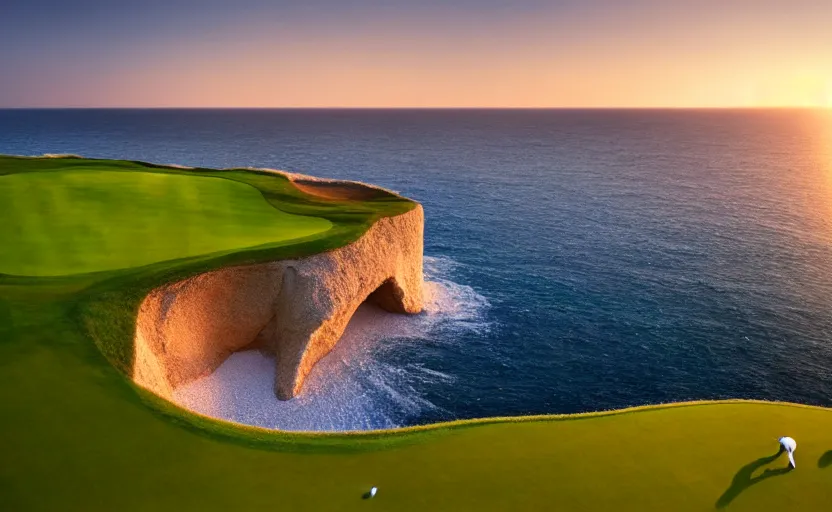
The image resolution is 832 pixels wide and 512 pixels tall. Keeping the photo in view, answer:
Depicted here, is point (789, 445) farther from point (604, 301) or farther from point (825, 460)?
point (604, 301)

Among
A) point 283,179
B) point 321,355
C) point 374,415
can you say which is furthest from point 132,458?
point 283,179

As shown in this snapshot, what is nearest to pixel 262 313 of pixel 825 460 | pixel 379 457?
pixel 379 457

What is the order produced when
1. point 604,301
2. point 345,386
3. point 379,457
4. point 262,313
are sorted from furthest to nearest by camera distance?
point 604,301, point 262,313, point 345,386, point 379,457

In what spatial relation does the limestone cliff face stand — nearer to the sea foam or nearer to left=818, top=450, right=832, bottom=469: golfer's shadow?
the sea foam

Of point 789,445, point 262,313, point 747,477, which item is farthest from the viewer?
point 262,313

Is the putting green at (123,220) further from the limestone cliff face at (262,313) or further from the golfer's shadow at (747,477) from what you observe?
the golfer's shadow at (747,477)

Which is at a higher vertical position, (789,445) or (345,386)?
(789,445)

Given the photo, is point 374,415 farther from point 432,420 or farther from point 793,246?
point 793,246
